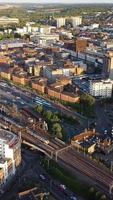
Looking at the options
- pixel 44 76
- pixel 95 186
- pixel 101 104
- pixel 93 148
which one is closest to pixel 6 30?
pixel 44 76

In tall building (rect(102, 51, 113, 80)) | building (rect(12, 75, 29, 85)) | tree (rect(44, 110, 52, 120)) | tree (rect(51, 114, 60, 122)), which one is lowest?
building (rect(12, 75, 29, 85))

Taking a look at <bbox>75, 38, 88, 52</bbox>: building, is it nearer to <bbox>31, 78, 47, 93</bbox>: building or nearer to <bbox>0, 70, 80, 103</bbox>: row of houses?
<bbox>0, 70, 80, 103</bbox>: row of houses

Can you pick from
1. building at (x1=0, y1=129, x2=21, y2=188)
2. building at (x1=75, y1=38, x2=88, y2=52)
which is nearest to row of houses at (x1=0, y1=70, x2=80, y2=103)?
building at (x1=0, y1=129, x2=21, y2=188)

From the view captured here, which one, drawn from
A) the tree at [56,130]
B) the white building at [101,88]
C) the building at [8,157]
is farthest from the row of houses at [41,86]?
the building at [8,157]

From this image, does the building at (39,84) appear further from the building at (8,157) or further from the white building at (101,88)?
the building at (8,157)

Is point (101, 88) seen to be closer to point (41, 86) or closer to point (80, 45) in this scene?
point (41, 86)


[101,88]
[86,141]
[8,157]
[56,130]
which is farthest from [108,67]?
[8,157]

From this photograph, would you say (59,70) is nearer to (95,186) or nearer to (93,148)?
(93,148)
